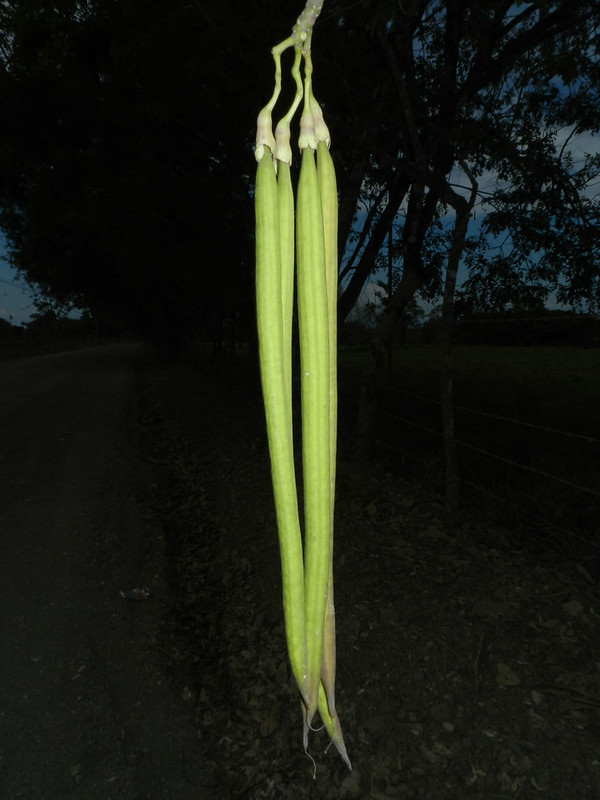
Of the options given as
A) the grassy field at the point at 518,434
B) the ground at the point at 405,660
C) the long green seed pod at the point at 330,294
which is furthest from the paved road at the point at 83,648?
the grassy field at the point at 518,434

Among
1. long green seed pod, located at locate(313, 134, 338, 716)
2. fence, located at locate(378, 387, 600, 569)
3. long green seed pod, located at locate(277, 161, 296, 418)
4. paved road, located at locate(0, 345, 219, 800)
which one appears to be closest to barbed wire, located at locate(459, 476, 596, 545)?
fence, located at locate(378, 387, 600, 569)

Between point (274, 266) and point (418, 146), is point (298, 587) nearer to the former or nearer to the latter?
point (274, 266)

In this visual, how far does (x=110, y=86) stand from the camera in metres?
9.01

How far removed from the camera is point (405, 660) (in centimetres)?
313

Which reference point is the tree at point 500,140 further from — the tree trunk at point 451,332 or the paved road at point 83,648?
the paved road at point 83,648

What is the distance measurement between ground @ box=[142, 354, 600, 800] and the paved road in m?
0.21

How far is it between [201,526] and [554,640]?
332 cm

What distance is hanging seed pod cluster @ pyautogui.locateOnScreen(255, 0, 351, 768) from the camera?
486 millimetres

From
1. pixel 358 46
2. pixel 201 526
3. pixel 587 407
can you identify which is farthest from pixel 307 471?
pixel 587 407

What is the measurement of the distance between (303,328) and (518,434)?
7575 mm

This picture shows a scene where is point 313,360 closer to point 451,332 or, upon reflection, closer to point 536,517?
point 536,517

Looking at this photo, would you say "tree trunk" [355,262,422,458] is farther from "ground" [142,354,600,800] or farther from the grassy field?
"ground" [142,354,600,800]

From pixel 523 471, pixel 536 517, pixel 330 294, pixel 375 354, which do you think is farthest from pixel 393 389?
pixel 330 294

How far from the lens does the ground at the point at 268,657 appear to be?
2.51 meters
